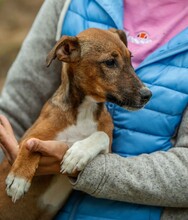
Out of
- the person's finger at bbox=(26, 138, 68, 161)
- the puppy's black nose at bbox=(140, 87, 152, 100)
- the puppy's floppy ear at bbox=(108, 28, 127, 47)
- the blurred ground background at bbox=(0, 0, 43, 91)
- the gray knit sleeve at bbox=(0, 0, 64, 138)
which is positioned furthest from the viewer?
the blurred ground background at bbox=(0, 0, 43, 91)

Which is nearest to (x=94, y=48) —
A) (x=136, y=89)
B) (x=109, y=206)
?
(x=136, y=89)

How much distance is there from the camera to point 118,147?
9.46ft

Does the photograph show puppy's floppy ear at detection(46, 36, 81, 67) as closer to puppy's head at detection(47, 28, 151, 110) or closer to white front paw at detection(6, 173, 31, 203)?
puppy's head at detection(47, 28, 151, 110)

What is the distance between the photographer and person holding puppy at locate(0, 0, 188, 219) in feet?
8.61

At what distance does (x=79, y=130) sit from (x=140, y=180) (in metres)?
Result: 0.42

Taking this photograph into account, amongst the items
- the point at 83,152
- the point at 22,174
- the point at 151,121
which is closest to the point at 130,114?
the point at 151,121

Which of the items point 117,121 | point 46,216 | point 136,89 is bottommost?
point 46,216

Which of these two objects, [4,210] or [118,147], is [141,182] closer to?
[118,147]

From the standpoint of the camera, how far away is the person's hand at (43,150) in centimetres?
256

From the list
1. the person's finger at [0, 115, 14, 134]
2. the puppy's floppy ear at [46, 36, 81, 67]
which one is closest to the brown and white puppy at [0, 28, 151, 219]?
the puppy's floppy ear at [46, 36, 81, 67]

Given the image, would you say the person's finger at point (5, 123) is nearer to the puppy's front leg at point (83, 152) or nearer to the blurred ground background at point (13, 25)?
the puppy's front leg at point (83, 152)

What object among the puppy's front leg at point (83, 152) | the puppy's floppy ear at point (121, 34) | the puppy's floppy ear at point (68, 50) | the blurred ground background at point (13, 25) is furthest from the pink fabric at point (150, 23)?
the blurred ground background at point (13, 25)

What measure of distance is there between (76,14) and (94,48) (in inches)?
13.8

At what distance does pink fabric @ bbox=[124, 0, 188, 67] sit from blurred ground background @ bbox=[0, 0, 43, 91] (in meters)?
3.65
